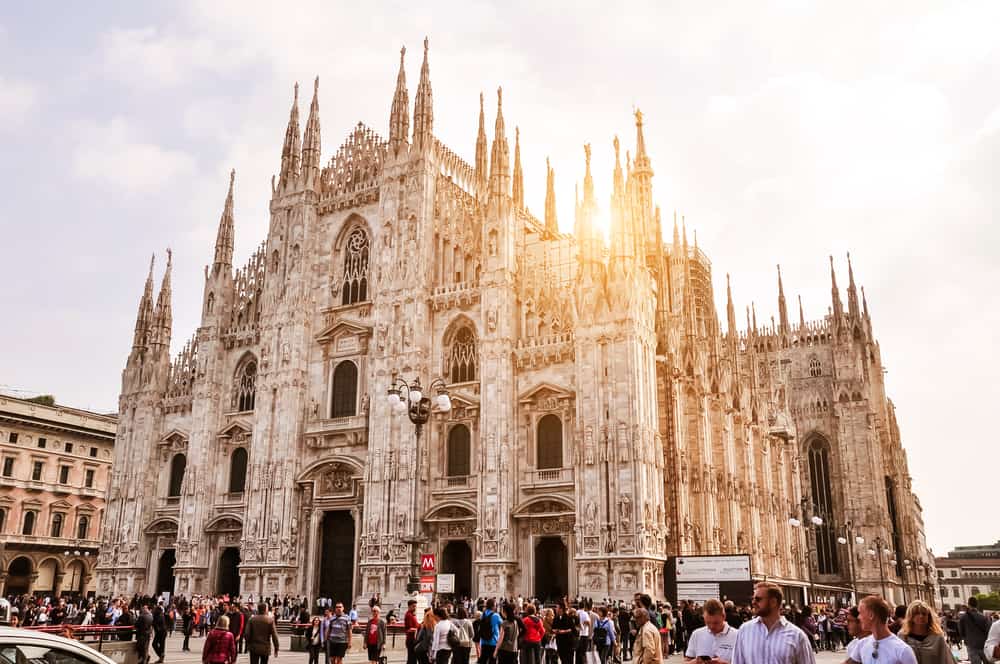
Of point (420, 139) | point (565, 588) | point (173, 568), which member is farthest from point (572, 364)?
point (173, 568)

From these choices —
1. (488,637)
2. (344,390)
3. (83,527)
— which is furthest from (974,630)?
(83,527)

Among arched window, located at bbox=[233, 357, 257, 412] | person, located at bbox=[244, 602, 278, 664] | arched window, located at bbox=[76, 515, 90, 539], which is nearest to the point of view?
person, located at bbox=[244, 602, 278, 664]

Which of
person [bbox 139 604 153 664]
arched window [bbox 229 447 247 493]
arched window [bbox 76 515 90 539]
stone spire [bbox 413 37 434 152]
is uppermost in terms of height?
stone spire [bbox 413 37 434 152]

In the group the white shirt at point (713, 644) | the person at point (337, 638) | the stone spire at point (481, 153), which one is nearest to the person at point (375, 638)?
the person at point (337, 638)

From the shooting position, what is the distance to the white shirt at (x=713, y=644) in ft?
28.7

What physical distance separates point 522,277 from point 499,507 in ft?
34.4

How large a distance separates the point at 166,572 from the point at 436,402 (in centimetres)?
2016

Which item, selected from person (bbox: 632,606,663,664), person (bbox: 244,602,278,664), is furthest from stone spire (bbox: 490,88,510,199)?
person (bbox: 632,606,663,664)

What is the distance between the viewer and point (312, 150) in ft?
155

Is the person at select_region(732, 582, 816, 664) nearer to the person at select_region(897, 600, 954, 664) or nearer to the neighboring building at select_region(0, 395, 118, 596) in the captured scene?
the person at select_region(897, 600, 954, 664)

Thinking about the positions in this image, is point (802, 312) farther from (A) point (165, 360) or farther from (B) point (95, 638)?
(B) point (95, 638)

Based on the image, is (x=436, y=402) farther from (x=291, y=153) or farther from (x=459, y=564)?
(x=291, y=153)

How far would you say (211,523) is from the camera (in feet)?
142

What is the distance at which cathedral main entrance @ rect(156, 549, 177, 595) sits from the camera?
4484 cm
